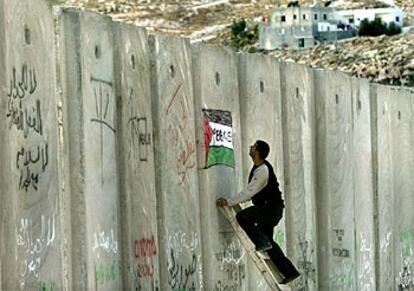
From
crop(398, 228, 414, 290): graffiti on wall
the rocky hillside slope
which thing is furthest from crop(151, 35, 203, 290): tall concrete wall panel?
the rocky hillside slope

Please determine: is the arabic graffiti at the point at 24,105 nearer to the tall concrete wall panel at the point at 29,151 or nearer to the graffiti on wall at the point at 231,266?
the tall concrete wall panel at the point at 29,151

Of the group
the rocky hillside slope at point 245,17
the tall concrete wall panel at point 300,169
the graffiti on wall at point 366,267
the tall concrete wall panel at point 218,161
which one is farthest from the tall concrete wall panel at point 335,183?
the rocky hillside slope at point 245,17

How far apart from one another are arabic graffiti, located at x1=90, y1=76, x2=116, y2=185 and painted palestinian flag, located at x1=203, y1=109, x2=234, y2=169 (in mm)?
1679

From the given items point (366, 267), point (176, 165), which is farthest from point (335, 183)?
point (176, 165)

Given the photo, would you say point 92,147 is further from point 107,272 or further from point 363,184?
point 363,184

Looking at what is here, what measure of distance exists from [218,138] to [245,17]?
529 feet

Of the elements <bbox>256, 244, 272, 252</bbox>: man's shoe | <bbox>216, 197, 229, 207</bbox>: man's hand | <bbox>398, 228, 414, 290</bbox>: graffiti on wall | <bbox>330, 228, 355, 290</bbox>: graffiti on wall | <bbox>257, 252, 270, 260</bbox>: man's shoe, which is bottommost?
<bbox>398, 228, 414, 290</bbox>: graffiti on wall

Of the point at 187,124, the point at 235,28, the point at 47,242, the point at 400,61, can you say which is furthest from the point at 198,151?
the point at 235,28

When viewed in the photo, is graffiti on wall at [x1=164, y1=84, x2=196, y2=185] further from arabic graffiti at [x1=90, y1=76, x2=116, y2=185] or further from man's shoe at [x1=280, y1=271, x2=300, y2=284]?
man's shoe at [x1=280, y1=271, x2=300, y2=284]

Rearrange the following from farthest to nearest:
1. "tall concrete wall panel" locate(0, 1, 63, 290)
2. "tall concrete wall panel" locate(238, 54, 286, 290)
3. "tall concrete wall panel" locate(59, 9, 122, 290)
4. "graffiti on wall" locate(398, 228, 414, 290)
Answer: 1. "graffiti on wall" locate(398, 228, 414, 290)
2. "tall concrete wall panel" locate(238, 54, 286, 290)
3. "tall concrete wall panel" locate(59, 9, 122, 290)
4. "tall concrete wall panel" locate(0, 1, 63, 290)

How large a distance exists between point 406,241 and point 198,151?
5705 millimetres

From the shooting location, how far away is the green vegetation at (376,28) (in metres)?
145

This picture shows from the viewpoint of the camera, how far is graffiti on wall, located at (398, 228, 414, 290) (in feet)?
49.8

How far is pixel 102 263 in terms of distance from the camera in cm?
841
